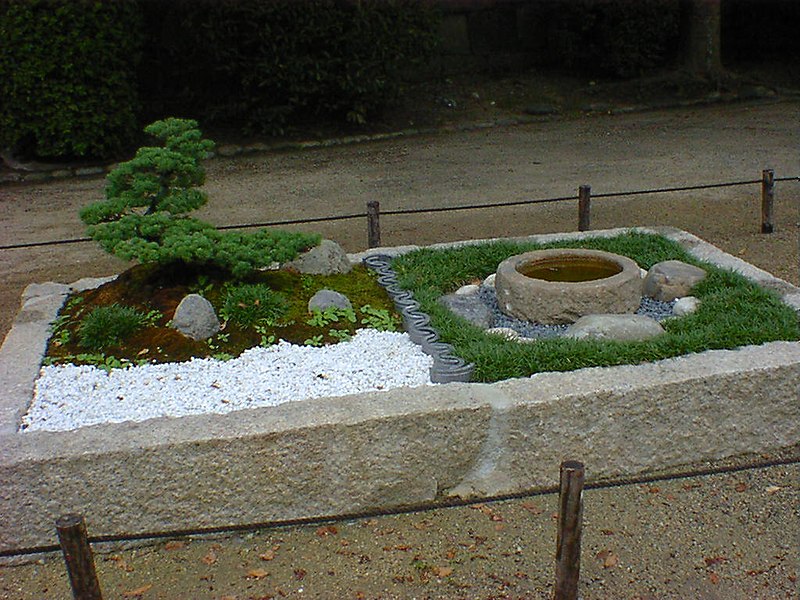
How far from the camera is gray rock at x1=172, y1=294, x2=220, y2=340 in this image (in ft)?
15.4

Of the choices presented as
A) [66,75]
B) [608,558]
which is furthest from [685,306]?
[66,75]

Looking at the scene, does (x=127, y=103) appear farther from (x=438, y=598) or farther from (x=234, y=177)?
(x=438, y=598)

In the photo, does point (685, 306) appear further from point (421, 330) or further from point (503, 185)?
point (503, 185)

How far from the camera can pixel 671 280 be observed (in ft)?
17.1

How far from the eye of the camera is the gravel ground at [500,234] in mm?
3457

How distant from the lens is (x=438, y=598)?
11.0ft

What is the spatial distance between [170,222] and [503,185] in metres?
5.34

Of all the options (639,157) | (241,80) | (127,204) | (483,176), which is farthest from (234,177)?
(127,204)

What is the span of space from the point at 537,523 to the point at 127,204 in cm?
288

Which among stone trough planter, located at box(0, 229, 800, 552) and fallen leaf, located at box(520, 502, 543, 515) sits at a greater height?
stone trough planter, located at box(0, 229, 800, 552)

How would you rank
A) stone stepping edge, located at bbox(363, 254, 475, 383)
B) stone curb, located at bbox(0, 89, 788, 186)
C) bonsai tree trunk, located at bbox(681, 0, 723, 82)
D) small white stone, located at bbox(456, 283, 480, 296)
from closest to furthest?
stone stepping edge, located at bbox(363, 254, 475, 383) → small white stone, located at bbox(456, 283, 480, 296) → stone curb, located at bbox(0, 89, 788, 186) → bonsai tree trunk, located at bbox(681, 0, 723, 82)

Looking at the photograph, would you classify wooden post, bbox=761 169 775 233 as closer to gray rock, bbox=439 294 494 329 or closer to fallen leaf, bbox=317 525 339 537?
gray rock, bbox=439 294 494 329

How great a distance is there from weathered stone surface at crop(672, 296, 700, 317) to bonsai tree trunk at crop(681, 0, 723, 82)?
10103 millimetres

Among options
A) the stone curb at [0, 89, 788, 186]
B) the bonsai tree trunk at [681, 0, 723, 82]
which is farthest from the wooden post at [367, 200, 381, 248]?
the bonsai tree trunk at [681, 0, 723, 82]
